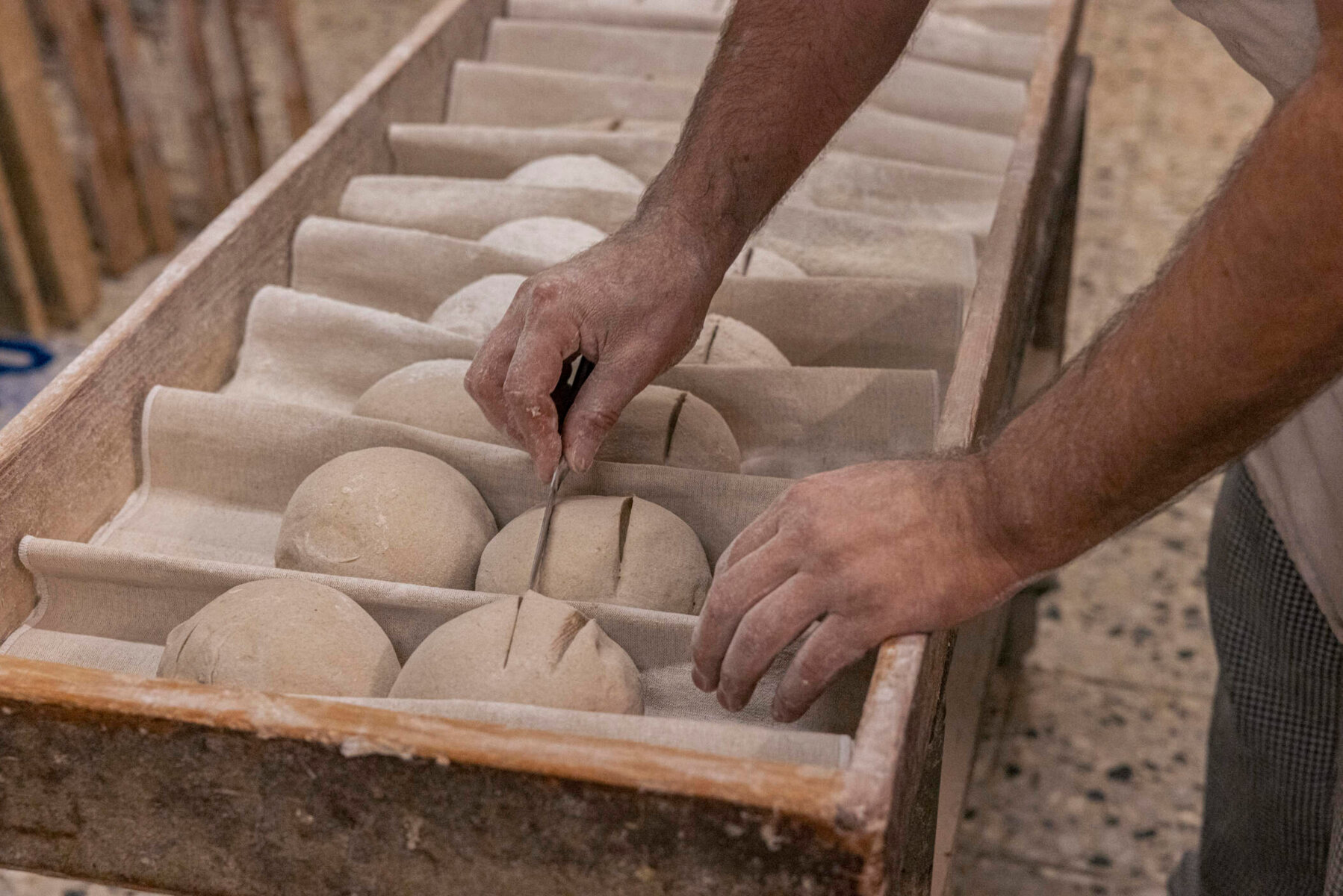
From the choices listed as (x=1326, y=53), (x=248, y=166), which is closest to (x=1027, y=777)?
(x=1326, y=53)

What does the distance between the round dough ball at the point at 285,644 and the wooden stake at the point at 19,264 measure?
2.52 metres

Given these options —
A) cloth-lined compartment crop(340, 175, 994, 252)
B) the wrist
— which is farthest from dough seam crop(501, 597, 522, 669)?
cloth-lined compartment crop(340, 175, 994, 252)

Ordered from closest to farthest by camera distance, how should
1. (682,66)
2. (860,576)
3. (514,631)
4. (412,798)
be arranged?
(412,798), (860,576), (514,631), (682,66)

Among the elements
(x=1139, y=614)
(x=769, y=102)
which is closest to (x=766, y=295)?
(x=769, y=102)

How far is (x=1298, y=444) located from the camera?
5.02ft

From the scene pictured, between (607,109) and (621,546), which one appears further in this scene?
(607,109)

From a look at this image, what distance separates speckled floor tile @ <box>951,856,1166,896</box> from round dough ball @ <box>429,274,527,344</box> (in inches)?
50.7

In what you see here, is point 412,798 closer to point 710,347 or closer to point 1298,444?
point 710,347

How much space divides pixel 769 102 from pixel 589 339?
41 centimetres

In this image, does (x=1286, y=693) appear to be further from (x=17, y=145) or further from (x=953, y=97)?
(x=17, y=145)

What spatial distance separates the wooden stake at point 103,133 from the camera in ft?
11.6

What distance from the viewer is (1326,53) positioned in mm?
933

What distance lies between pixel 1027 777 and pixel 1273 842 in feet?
2.26

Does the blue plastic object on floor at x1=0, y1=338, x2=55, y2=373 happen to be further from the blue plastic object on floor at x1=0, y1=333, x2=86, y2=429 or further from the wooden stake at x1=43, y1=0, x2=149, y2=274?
the wooden stake at x1=43, y1=0, x2=149, y2=274
